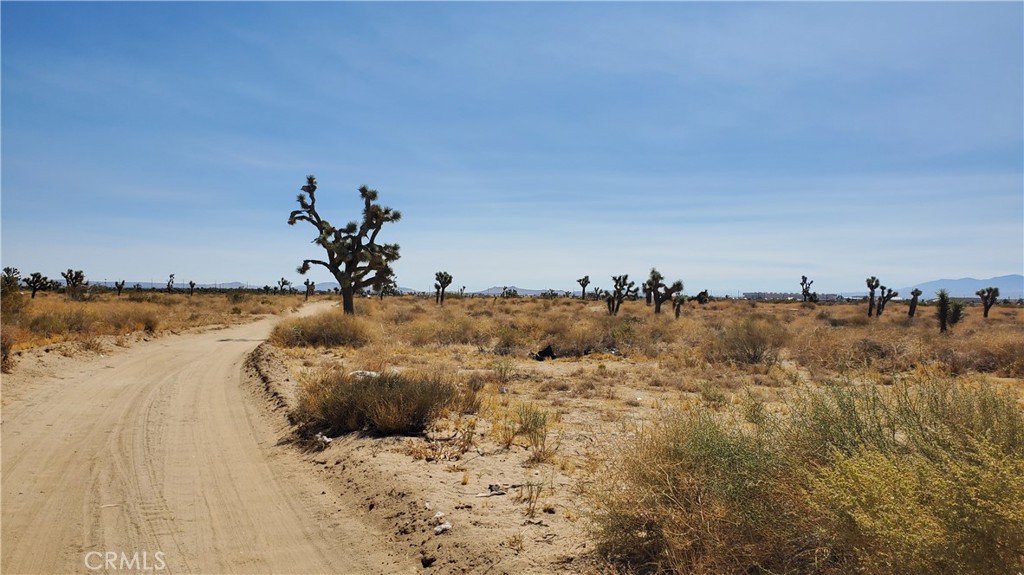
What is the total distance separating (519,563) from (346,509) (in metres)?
2.32

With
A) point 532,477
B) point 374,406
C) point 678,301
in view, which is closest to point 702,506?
point 532,477

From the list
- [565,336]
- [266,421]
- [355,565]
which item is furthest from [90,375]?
[565,336]

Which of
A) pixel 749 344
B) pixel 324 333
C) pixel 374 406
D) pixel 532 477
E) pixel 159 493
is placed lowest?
pixel 159 493

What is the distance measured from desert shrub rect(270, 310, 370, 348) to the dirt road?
29.4 ft

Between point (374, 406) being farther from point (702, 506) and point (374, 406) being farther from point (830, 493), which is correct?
point (830, 493)

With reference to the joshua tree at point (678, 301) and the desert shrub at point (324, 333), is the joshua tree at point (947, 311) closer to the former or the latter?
the joshua tree at point (678, 301)

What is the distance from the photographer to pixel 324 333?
20969 mm

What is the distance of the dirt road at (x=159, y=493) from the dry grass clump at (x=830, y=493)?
2.26m

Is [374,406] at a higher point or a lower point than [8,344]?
lower

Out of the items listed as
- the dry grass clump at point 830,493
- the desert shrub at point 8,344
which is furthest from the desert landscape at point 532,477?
the desert shrub at point 8,344

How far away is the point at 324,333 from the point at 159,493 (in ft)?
50.4

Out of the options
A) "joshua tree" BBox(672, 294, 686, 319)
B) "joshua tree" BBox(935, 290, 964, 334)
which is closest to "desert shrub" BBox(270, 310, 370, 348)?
"joshua tree" BBox(672, 294, 686, 319)

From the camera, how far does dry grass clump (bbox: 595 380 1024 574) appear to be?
282 cm

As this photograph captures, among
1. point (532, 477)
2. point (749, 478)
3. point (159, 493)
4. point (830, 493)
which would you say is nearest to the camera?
point (830, 493)
